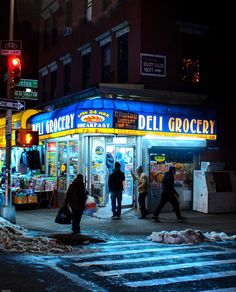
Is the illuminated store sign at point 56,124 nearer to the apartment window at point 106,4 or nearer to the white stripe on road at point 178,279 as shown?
the apartment window at point 106,4

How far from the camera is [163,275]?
798 cm

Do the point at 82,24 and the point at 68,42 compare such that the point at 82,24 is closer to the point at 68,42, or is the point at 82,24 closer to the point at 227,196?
the point at 68,42

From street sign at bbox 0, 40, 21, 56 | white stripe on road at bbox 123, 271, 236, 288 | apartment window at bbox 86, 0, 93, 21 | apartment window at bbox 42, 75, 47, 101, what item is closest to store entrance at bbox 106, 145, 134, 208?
street sign at bbox 0, 40, 21, 56

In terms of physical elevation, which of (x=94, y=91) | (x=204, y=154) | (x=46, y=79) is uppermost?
(x=46, y=79)

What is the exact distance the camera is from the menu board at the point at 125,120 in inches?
631

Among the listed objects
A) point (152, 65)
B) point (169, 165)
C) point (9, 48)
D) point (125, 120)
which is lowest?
point (169, 165)

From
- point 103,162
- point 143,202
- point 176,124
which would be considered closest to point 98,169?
point 103,162

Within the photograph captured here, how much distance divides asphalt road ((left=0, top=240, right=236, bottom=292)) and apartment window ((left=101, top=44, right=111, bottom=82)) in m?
11.1

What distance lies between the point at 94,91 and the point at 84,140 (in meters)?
1.88

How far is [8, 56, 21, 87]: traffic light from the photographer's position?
1450 cm

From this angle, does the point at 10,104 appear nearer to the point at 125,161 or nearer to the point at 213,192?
the point at 125,161

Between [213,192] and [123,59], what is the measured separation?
6.66 metres

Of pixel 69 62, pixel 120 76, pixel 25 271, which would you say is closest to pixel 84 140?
pixel 120 76

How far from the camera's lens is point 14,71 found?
572 inches
